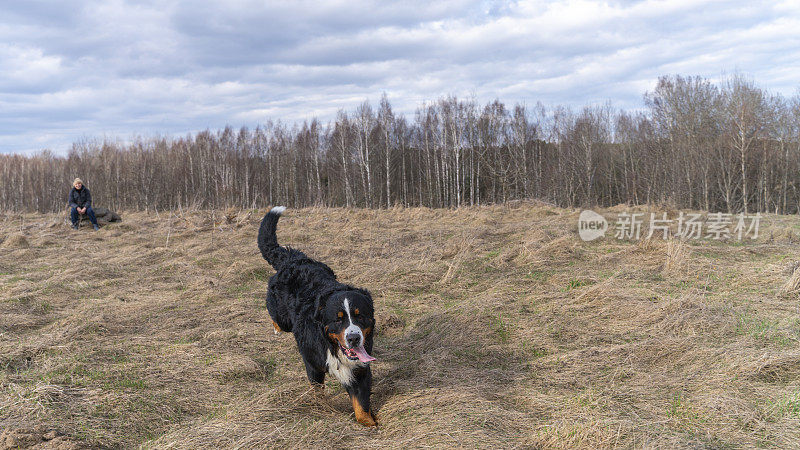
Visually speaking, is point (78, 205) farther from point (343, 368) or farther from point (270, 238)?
point (343, 368)

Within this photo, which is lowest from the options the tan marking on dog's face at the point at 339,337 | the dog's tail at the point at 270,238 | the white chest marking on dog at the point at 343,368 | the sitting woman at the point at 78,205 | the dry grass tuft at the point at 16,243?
the white chest marking on dog at the point at 343,368

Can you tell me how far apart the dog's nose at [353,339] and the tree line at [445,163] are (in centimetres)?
2584

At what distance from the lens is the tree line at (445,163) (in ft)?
90.3

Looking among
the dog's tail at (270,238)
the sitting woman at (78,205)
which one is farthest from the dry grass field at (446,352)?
the sitting woman at (78,205)

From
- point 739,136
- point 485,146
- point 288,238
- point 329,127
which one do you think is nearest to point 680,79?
point 739,136

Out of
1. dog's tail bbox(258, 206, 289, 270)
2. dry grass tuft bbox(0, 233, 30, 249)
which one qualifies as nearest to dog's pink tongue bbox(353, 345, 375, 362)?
dog's tail bbox(258, 206, 289, 270)

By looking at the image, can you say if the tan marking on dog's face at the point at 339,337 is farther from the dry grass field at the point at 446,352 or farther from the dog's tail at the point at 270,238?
the dog's tail at the point at 270,238

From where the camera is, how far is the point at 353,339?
282cm

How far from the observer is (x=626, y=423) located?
2.90 m

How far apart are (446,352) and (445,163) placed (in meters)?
26.7

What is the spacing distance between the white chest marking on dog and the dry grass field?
0.29 m

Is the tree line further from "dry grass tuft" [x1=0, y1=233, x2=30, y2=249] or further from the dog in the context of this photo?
the dog

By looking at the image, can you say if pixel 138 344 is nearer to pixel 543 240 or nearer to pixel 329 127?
pixel 543 240

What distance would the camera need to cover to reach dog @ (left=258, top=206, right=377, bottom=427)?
2.95 metres
